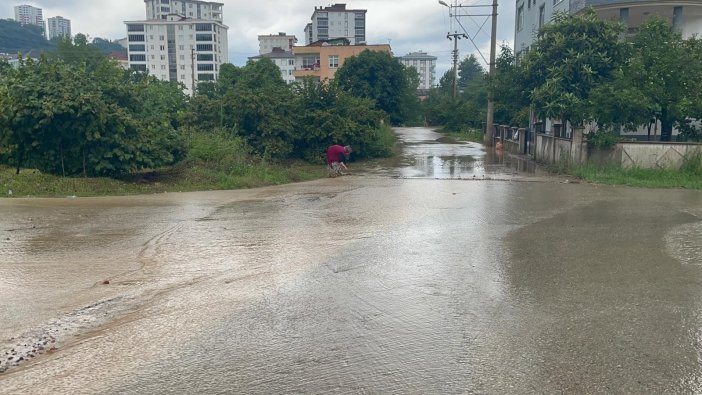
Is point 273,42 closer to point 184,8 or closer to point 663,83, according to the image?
point 184,8

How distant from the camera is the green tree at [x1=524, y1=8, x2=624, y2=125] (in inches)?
806

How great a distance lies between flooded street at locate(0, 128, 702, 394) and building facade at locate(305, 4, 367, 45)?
4505 inches

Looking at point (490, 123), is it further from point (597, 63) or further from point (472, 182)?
point (472, 182)

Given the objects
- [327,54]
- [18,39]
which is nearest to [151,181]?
[327,54]

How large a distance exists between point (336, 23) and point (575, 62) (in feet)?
348

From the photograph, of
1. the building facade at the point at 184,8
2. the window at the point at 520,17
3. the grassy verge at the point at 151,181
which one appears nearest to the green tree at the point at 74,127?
the grassy verge at the point at 151,181

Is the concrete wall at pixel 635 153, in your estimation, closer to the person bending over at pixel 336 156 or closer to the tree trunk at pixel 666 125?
the tree trunk at pixel 666 125

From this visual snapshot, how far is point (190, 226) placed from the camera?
991 cm

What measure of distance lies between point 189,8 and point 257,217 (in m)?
153

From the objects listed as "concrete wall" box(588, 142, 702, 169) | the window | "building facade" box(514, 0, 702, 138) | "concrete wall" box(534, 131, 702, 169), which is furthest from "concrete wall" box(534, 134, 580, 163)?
the window

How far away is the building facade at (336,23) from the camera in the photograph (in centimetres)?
12069

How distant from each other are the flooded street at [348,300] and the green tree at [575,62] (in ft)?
31.5

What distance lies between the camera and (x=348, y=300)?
605 cm

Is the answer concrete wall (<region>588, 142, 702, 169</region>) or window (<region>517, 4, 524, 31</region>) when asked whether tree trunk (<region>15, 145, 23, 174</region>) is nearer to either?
concrete wall (<region>588, 142, 702, 169</region>)
